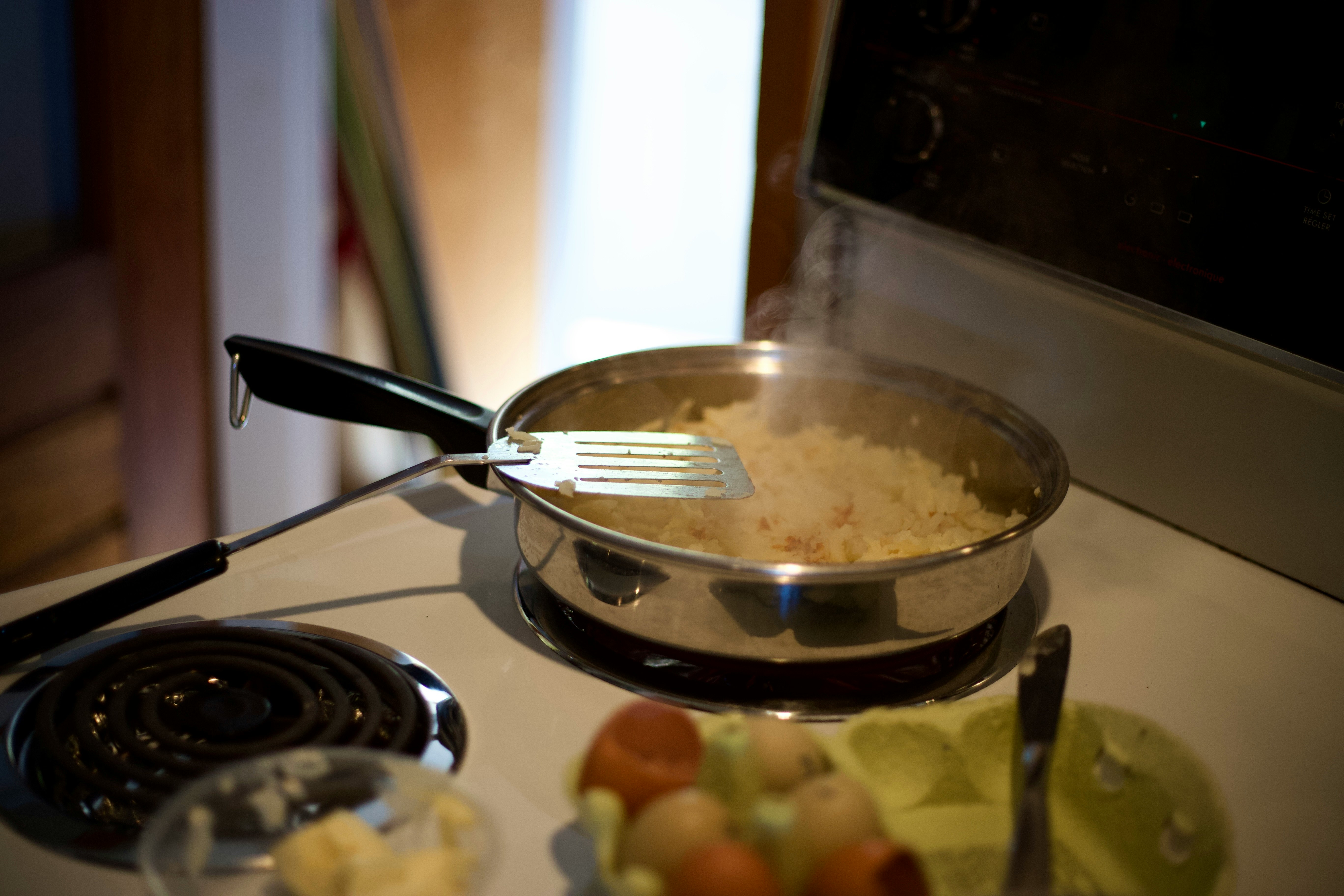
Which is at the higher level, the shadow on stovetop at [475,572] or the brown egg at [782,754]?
the brown egg at [782,754]

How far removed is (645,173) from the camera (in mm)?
2439

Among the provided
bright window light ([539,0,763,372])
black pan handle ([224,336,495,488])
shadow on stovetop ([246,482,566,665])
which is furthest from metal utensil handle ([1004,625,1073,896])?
bright window light ([539,0,763,372])

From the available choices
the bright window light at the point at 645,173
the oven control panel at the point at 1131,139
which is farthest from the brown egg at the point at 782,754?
the bright window light at the point at 645,173

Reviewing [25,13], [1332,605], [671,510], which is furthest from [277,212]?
[1332,605]

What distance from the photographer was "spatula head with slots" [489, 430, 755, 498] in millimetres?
610

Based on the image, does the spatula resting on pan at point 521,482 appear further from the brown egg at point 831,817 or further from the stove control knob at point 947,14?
the stove control knob at point 947,14

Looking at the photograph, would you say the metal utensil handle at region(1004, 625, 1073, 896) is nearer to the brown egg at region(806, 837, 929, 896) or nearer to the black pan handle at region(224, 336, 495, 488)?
the brown egg at region(806, 837, 929, 896)

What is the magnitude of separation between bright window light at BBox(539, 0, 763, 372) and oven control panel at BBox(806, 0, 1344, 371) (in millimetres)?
1253

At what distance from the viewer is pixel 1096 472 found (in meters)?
0.86

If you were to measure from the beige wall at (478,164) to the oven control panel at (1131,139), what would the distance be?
135cm

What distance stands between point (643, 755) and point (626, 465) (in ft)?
0.82

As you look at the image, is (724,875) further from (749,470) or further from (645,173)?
(645,173)

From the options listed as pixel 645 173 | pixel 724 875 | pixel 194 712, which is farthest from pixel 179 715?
pixel 645 173

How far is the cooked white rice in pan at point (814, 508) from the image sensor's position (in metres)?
0.68
